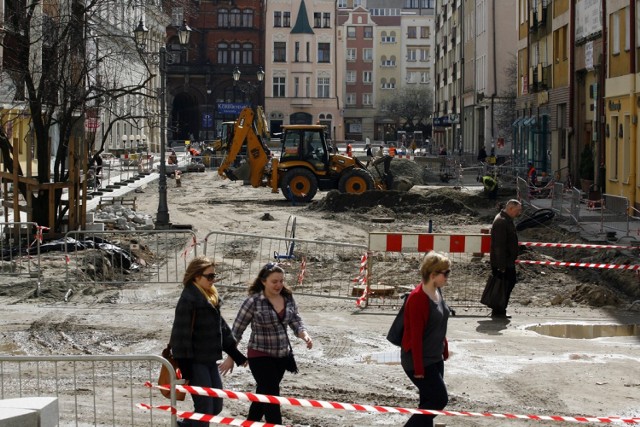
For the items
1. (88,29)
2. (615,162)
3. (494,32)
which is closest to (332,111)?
(494,32)

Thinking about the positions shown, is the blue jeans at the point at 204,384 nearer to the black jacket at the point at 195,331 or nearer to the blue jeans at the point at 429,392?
the black jacket at the point at 195,331

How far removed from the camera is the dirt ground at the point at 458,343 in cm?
1088

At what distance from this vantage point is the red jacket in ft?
28.0

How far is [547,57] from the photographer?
150ft

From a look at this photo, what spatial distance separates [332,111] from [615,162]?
7567cm

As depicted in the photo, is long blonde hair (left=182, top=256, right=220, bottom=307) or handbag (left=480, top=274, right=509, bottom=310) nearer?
long blonde hair (left=182, top=256, right=220, bottom=307)

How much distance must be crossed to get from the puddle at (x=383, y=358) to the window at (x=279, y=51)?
9316 centimetres

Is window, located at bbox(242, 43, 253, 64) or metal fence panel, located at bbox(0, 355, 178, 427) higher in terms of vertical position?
window, located at bbox(242, 43, 253, 64)

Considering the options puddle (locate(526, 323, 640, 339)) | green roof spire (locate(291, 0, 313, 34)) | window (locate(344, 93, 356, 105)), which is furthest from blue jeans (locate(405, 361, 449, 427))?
window (locate(344, 93, 356, 105))

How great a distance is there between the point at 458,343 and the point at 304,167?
24.7 meters

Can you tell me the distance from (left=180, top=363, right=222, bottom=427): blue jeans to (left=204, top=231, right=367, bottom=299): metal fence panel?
8372mm

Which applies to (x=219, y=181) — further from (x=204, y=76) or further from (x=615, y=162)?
(x=204, y=76)

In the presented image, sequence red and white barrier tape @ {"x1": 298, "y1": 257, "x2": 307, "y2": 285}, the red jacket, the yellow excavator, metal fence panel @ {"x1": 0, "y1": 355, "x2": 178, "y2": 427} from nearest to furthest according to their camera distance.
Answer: the red jacket, metal fence panel @ {"x1": 0, "y1": 355, "x2": 178, "y2": 427}, red and white barrier tape @ {"x1": 298, "y1": 257, "x2": 307, "y2": 285}, the yellow excavator

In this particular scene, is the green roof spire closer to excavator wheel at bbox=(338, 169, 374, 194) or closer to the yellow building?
excavator wheel at bbox=(338, 169, 374, 194)
